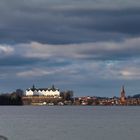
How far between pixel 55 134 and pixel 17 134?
210 inches

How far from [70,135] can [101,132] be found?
29.6 ft

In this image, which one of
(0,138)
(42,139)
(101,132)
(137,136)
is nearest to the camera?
(0,138)

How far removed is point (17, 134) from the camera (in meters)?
90.9

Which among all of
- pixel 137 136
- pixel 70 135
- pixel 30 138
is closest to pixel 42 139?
pixel 30 138

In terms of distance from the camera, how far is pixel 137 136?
88500 mm

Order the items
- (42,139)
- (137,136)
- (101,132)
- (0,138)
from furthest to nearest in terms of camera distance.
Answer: (101,132) → (137,136) → (42,139) → (0,138)

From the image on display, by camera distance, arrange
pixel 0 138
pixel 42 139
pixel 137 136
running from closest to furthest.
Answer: pixel 0 138 < pixel 42 139 < pixel 137 136

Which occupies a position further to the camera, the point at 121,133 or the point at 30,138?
the point at 121,133

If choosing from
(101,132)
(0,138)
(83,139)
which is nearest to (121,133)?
(101,132)

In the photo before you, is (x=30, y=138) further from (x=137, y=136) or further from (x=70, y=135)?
(x=137, y=136)

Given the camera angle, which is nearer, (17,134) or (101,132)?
(17,134)

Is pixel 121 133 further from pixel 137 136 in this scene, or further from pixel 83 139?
pixel 83 139

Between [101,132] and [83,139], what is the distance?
1407cm

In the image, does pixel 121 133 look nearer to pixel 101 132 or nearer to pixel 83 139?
pixel 101 132
